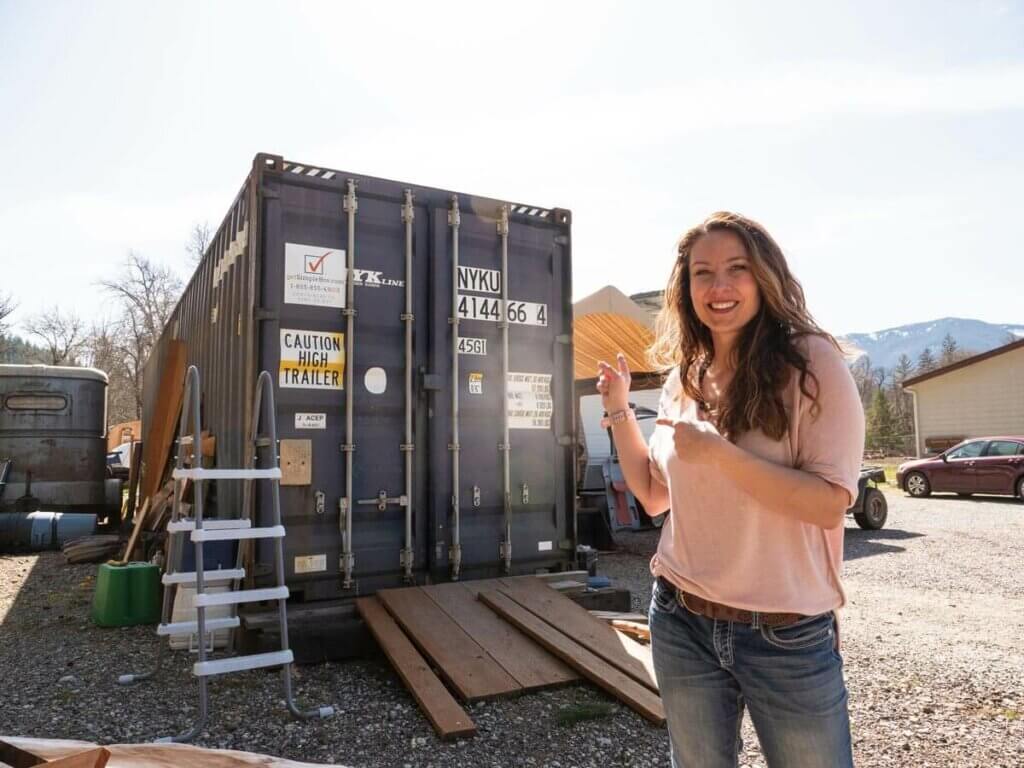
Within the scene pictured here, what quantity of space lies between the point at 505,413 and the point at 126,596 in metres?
3.56

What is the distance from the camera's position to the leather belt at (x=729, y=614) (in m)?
1.59

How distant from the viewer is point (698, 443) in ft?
5.17

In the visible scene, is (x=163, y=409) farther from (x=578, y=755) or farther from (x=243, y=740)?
(x=578, y=755)

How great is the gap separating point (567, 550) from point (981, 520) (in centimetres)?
1133

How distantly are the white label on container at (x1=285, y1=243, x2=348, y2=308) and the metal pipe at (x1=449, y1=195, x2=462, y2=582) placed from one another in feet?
2.85

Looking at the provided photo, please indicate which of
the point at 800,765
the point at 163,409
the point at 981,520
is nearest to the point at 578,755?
the point at 800,765

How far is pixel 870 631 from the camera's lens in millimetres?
5930

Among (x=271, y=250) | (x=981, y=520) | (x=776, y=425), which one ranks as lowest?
(x=981, y=520)

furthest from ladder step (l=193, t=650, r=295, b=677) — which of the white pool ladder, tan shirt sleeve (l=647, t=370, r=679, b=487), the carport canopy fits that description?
the carport canopy

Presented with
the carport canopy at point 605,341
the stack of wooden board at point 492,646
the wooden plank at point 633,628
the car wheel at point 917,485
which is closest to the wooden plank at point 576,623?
the stack of wooden board at point 492,646

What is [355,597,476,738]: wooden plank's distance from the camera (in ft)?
12.1

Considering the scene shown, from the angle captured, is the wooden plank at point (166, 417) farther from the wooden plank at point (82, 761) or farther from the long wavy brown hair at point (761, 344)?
the long wavy brown hair at point (761, 344)

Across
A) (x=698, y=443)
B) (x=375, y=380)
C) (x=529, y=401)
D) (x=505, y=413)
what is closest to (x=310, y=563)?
(x=375, y=380)

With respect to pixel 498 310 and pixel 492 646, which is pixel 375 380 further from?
pixel 492 646
